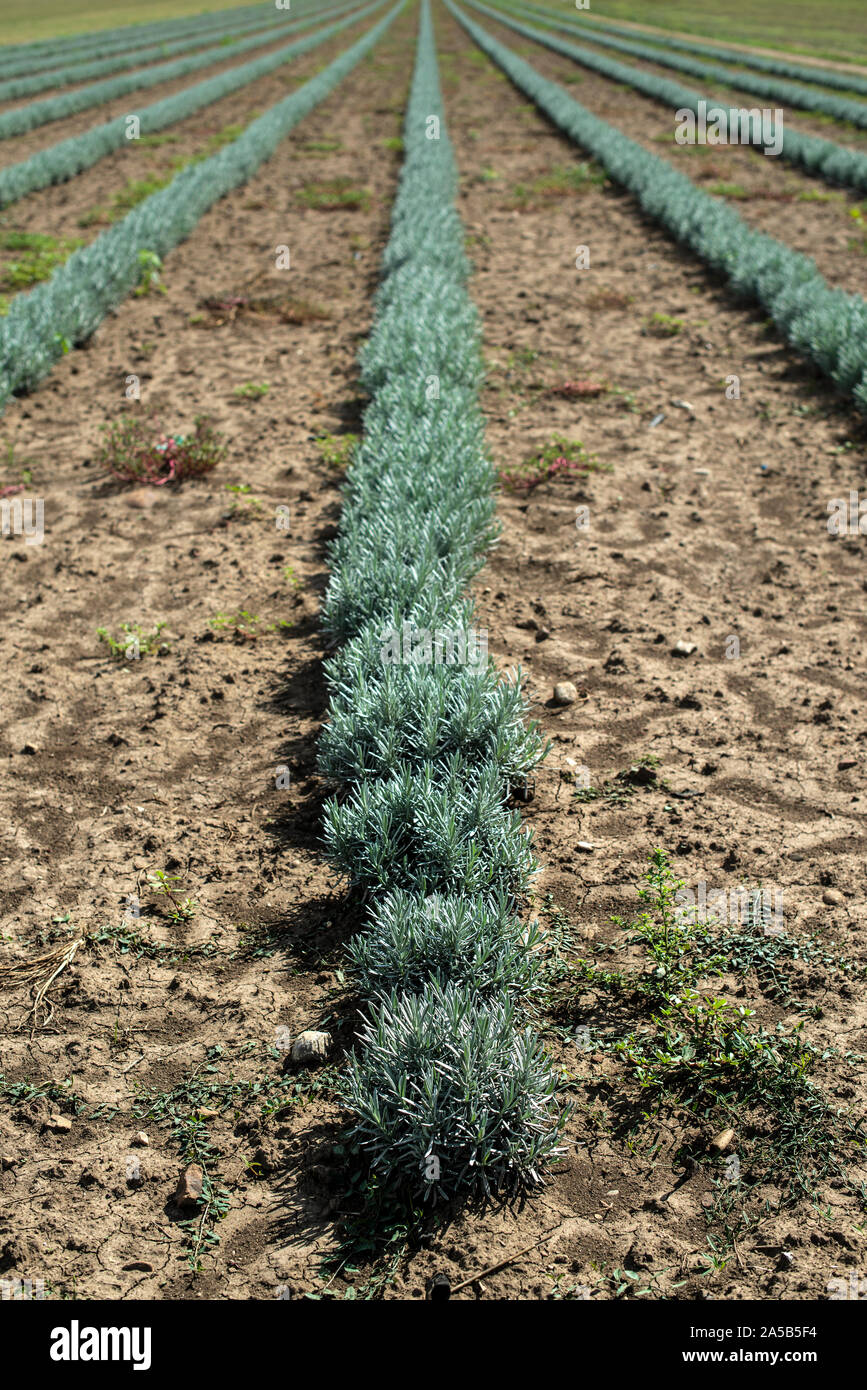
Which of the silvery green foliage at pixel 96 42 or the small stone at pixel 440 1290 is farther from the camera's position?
the silvery green foliage at pixel 96 42

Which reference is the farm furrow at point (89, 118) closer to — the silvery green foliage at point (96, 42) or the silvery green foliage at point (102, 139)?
the silvery green foliage at point (102, 139)

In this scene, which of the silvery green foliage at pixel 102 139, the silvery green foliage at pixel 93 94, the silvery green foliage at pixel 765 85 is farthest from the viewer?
the silvery green foliage at pixel 765 85

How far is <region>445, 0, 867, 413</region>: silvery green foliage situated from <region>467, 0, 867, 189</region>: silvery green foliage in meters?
2.98

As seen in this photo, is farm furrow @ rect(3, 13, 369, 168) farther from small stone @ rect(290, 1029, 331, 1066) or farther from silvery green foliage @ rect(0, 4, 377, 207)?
small stone @ rect(290, 1029, 331, 1066)

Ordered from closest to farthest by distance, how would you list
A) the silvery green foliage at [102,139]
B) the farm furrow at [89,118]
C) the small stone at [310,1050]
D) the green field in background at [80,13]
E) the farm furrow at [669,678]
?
the farm furrow at [669,678] → the small stone at [310,1050] → the silvery green foliage at [102,139] → the farm furrow at [89,118] → the green field in background at [80,13]

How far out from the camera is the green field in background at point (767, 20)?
122 feet

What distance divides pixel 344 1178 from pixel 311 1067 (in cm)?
37

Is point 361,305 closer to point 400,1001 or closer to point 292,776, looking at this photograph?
point 292,776

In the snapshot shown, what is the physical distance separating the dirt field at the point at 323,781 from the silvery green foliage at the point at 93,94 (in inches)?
571

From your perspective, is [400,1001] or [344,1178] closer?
[344,1178]

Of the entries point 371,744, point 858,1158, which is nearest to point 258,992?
point 371,744

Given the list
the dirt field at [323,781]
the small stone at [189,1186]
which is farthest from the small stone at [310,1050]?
the small stone at [189,1186]

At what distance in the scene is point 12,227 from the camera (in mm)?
12539

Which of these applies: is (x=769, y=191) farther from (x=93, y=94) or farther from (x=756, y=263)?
(x=93, y=94)
